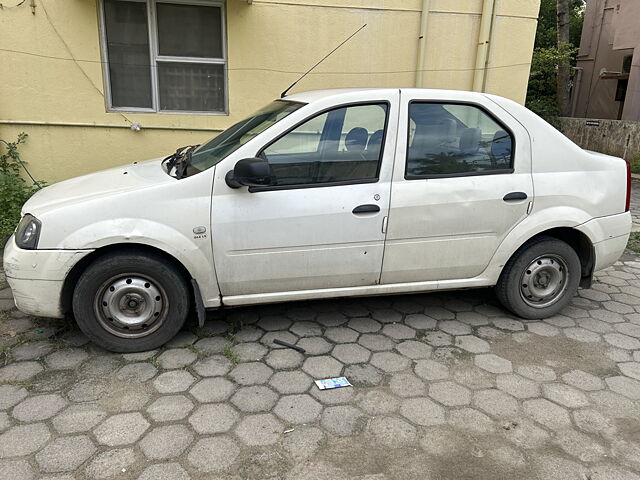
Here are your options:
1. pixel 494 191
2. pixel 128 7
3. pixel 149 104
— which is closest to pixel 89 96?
pixel 149 104

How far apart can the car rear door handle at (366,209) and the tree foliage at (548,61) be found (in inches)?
650

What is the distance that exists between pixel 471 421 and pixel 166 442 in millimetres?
1680

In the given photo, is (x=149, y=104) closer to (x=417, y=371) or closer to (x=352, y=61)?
(x=352, y=61)

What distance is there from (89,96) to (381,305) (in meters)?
4.72

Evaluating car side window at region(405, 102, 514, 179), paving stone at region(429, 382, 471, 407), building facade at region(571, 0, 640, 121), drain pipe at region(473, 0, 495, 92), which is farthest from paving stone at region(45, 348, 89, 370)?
building facade at region(571, 0, 640, 121)

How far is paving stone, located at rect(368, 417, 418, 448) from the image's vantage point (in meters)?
2.56

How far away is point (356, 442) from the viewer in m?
2.54

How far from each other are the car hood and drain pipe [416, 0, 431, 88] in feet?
14.5

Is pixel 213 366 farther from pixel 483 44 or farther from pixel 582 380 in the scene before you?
pixel 483 44

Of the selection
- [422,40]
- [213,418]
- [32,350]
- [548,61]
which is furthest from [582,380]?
[548,61]

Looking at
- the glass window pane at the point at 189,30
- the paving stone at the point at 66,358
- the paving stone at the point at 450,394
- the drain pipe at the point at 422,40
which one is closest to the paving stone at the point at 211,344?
the paving stone at the point at 66,358

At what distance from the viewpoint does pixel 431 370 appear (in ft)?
10.6

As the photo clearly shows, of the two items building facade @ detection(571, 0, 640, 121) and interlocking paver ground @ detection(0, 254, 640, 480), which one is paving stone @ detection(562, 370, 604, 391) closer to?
interlocking paver ground @ detection(0, 254, 640, 480)

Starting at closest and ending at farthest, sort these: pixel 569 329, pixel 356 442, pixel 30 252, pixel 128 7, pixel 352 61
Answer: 1. pixel 356 442
2. pixel 30 252
3. pixel 569 329
4. pixel 128 7
5. pixel 352 61
